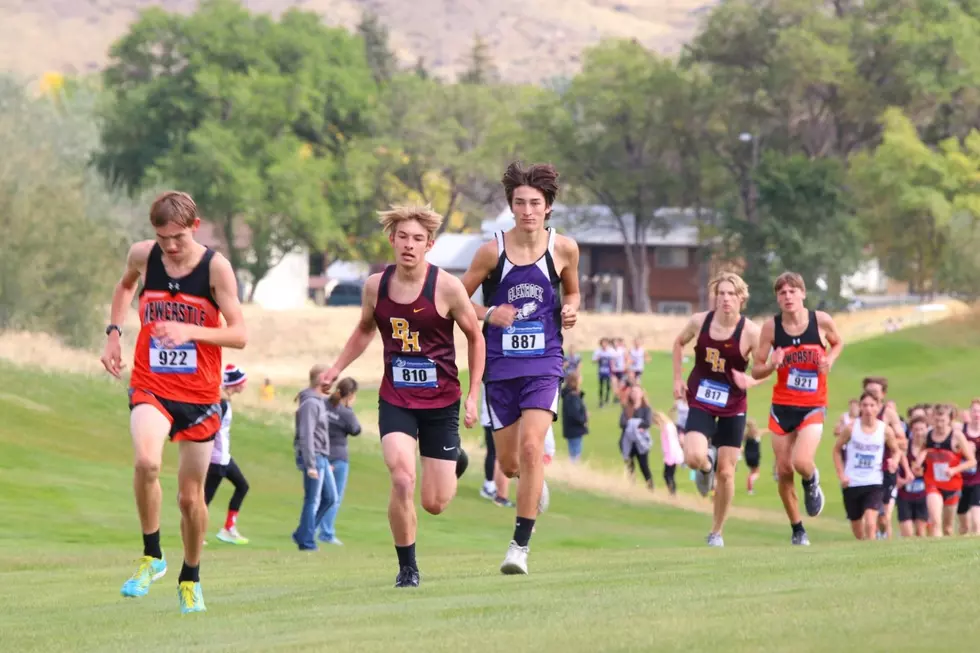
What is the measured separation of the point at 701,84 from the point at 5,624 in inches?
3620

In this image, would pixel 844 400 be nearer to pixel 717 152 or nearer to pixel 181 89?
pixel 717 152

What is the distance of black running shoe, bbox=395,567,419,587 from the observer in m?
11.1

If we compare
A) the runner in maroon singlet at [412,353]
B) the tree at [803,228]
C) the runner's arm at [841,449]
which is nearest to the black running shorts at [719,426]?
the runner's arm at [841,449]

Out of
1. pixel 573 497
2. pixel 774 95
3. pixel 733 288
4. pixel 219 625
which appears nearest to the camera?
pixel 219 625

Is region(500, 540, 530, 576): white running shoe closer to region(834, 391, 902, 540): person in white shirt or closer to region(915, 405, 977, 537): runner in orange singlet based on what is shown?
region(834, 391, 902, 540): person in white shirt

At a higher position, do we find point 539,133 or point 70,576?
point 539,133

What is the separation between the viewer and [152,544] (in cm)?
1038

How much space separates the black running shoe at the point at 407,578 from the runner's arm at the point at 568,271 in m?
2.06

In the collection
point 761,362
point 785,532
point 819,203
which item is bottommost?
point 785,532

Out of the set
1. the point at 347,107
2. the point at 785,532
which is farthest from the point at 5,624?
the point at 347,107

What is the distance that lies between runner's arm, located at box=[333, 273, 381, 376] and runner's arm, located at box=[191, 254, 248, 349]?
3.39 feet

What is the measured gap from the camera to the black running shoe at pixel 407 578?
11.1 metres

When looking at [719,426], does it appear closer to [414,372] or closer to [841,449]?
[841,449]

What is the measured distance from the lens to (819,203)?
8788 cm
